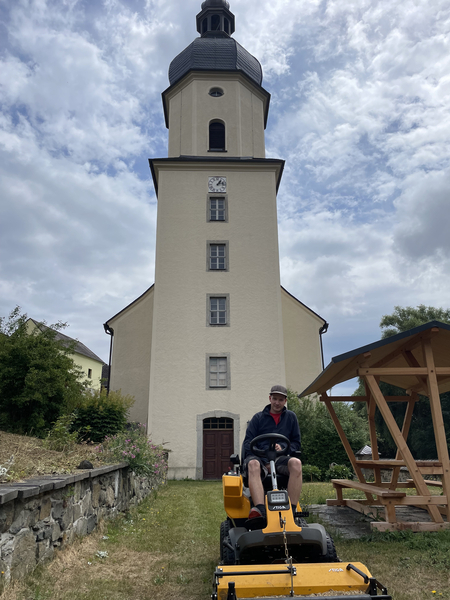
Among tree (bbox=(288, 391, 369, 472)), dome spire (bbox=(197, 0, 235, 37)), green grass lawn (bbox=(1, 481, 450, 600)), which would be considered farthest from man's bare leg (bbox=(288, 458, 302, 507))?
dome spire (bbox=(197, 0, 235, 37))

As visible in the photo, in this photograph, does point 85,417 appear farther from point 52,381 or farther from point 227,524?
point 227,524

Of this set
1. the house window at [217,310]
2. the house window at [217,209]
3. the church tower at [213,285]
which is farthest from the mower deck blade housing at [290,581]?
the house window at [217,209]

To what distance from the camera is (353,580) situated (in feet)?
10.2

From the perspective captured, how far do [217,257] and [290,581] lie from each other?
56.2 feet

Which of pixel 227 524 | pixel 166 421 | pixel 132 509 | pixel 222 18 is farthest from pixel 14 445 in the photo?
pixel 222 18

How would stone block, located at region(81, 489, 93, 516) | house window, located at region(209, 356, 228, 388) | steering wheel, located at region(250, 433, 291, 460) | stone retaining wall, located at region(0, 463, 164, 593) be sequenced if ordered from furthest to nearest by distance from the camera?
house window, located at region(209, 356, 228, 388), stone block, located at region(81, 489, 93, 516), steering wheel, located at region(250, 433, 291, 460), stone retaining wall, located at region(0, 463, 164, 593)

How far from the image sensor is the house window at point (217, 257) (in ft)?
64.4

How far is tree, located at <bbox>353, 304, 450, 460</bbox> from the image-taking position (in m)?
24.1

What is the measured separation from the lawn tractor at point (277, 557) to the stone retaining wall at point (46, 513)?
173cm

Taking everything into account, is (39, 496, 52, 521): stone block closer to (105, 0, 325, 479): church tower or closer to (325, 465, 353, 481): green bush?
(105, 0, 325, 479): church tower

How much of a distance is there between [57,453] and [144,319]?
1549 cm

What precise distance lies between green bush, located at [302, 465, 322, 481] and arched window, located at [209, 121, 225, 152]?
1455cm

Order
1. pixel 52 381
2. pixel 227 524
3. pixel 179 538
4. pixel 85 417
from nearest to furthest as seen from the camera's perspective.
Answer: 1. pixel 227 524
2. pixel 179 538
3. pixel 52 381
4. pixel 85 417

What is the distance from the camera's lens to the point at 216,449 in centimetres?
1780
